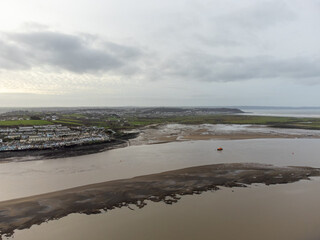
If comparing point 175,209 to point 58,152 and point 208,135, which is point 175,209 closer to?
point 58,152

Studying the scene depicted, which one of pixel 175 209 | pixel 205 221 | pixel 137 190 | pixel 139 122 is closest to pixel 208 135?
pixel 139 122

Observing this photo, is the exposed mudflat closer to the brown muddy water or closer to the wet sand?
the brown muddy water

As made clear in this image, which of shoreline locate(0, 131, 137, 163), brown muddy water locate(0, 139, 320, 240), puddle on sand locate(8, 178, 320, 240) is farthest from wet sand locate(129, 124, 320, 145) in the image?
puddle on sand locate(8, 178, 320, 240)

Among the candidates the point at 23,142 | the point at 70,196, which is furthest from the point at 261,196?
the point at 23,142

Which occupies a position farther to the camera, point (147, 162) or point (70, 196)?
point (147, 162)

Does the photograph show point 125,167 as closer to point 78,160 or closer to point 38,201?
point 78,160

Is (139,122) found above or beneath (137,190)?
A: above

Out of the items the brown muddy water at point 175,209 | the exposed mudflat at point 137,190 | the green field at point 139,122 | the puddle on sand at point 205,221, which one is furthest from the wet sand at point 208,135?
the puddle on sand at point 205,221
